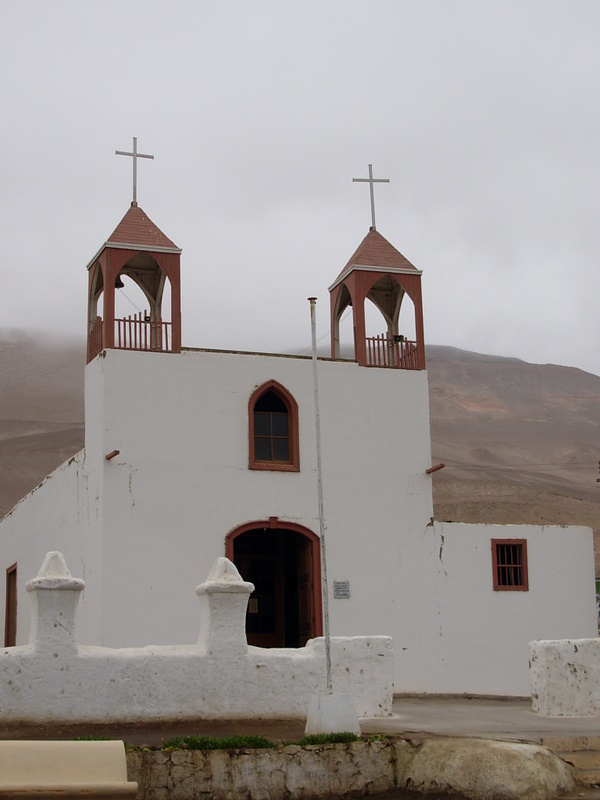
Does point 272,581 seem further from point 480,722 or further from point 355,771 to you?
point 355,771

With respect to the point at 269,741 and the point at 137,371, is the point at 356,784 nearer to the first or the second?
the point at 269,741

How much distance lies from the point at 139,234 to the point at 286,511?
6.04 metres

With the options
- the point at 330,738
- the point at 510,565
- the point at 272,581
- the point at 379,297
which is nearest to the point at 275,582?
the point at 272,581

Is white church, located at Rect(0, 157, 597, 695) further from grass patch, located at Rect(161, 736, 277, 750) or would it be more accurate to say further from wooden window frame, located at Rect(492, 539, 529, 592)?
grass patch, located at Rect(161, 736, 277, 750)

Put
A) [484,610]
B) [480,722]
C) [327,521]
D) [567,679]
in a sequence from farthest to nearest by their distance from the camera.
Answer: [484,610]
[327,521]
[567,679]
[480,722]

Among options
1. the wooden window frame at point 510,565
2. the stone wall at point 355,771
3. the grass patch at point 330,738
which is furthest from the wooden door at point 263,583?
the stone wall at point 355,771

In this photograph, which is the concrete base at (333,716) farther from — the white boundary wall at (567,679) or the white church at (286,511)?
the white church at (286,511)

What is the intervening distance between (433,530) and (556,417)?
11652 centimetres

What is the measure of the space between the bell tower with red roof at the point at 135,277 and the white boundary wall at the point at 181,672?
703 cm

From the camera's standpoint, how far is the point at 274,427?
21656mm

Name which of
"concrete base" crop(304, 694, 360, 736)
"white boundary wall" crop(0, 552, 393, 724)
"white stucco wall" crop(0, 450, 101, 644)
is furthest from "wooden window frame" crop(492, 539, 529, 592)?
"concrete base" crop(304, 694, 360, 736)

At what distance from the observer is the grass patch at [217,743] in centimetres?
1193

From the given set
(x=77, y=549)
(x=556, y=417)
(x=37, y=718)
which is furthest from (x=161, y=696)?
(x=556, y=417)

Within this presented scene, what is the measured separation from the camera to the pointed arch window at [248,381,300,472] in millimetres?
21266
